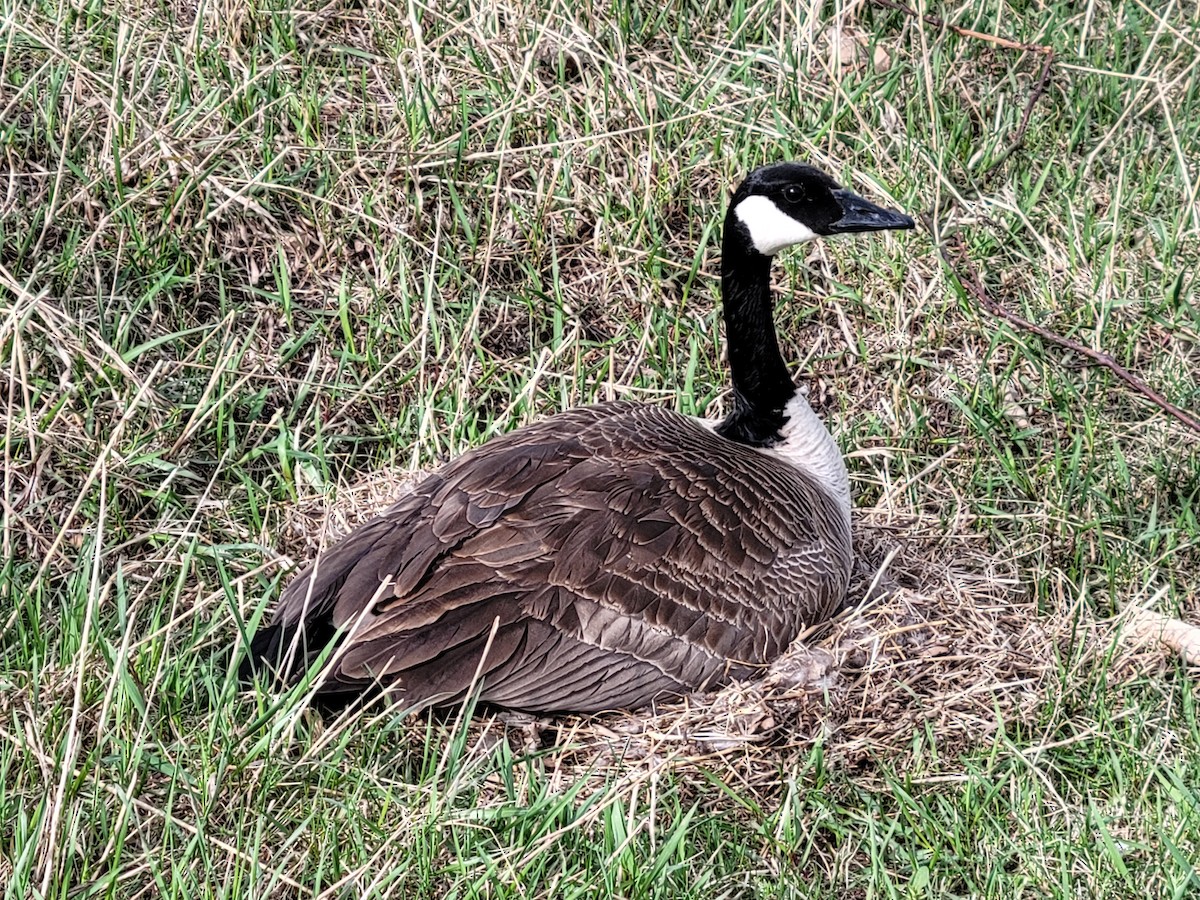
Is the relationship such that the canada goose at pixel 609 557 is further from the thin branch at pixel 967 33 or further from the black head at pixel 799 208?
the thin branch at pixel 967 33

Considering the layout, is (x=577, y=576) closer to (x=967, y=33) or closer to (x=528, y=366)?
(x=528, y=366)

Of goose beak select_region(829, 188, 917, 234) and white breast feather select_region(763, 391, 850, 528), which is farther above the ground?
goose beak select_region(829, 188, 917, 234)

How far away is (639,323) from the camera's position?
541cm

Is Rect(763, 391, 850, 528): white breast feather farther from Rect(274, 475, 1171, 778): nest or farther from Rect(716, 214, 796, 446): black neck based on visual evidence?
Rect(274, 475, 1171, 778): nest

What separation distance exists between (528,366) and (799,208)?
1.31 meters

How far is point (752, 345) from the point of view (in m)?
4.57

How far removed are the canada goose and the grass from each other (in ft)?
0.73

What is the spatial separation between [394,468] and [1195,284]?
312 centimetres

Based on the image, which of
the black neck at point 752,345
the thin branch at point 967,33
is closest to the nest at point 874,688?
the black neck at point 752,345

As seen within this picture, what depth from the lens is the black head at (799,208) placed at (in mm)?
4320

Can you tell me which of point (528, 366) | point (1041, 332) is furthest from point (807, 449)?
point (528, 366)

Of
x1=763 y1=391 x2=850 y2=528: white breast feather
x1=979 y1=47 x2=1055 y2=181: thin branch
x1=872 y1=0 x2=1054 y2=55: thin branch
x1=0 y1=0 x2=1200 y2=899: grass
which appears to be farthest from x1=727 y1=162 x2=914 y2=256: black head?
x1=872 y1=0 x2=1054 y2=55: thin branch

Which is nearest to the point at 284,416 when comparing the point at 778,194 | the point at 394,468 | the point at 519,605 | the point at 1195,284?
the point at 394,468

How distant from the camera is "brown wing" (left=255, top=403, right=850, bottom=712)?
3.78m
